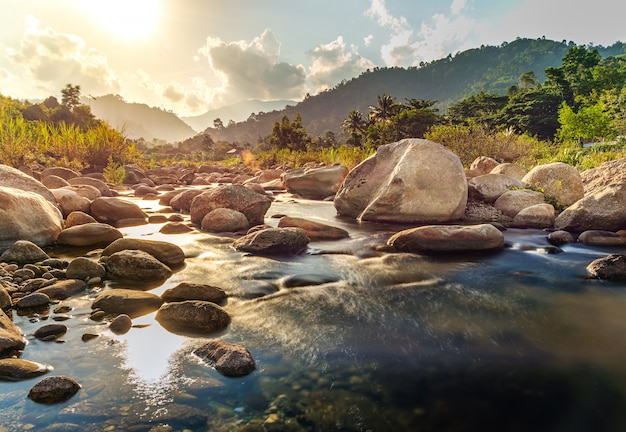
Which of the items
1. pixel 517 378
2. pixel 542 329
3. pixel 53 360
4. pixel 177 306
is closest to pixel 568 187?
pixel 542 329

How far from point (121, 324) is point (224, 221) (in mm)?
4302

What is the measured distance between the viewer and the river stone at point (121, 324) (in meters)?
3.00

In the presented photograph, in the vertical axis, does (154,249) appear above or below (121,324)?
above

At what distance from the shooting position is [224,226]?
7.26m

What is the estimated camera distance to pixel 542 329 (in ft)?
10.7

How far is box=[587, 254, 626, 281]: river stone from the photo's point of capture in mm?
4469

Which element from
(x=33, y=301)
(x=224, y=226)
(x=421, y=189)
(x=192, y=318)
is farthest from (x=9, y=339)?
(x=421, y=189)

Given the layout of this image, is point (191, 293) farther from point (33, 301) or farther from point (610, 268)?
point (610, 268)

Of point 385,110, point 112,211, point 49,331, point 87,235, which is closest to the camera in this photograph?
point 49,331

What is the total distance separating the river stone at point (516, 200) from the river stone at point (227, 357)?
26.9 ft

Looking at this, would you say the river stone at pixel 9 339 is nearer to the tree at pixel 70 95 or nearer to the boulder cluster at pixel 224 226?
the boulder cluster at pixel 224 226

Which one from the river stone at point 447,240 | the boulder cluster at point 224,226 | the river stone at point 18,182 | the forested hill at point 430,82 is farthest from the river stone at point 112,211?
the forested hill at point 430,82

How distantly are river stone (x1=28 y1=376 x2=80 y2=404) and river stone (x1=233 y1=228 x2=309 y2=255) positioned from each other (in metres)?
3.56

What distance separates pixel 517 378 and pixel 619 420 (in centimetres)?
56
